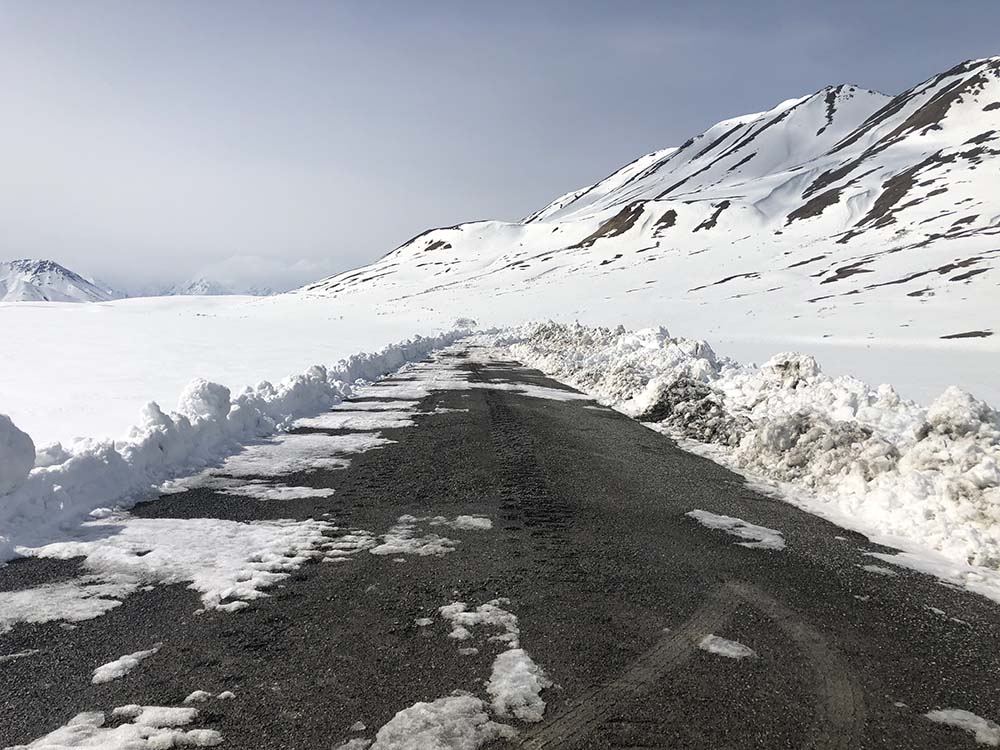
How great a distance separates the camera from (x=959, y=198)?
79.1 meters

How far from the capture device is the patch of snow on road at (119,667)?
3.44 m

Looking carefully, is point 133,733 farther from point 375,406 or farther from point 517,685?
point 375,406

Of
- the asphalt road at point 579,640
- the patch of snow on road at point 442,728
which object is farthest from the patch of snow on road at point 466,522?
the patch of snow on road at point 442,728

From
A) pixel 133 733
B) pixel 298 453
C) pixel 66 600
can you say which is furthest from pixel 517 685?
pixel 298 453

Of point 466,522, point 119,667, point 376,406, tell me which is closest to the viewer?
point 119,667

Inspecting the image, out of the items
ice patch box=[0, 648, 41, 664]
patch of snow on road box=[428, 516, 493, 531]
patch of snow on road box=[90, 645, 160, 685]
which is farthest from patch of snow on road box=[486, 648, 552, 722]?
ice patch box=[0, 648, 41, 664]

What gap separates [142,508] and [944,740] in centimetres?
668

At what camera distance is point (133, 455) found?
→ 759 centimetres

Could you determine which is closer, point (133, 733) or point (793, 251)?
point (133, 733)

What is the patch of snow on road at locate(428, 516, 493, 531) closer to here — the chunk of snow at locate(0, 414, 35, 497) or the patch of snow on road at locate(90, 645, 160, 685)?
the patch of snow on road at locate(90, 645, 160, 685)

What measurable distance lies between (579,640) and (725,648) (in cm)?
88

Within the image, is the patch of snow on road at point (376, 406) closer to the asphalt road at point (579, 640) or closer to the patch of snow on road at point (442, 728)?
the asphalt road at point (579, 640)

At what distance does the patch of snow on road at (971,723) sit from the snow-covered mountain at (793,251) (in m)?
33.2

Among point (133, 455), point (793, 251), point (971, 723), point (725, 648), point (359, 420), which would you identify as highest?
point (793, 251)
